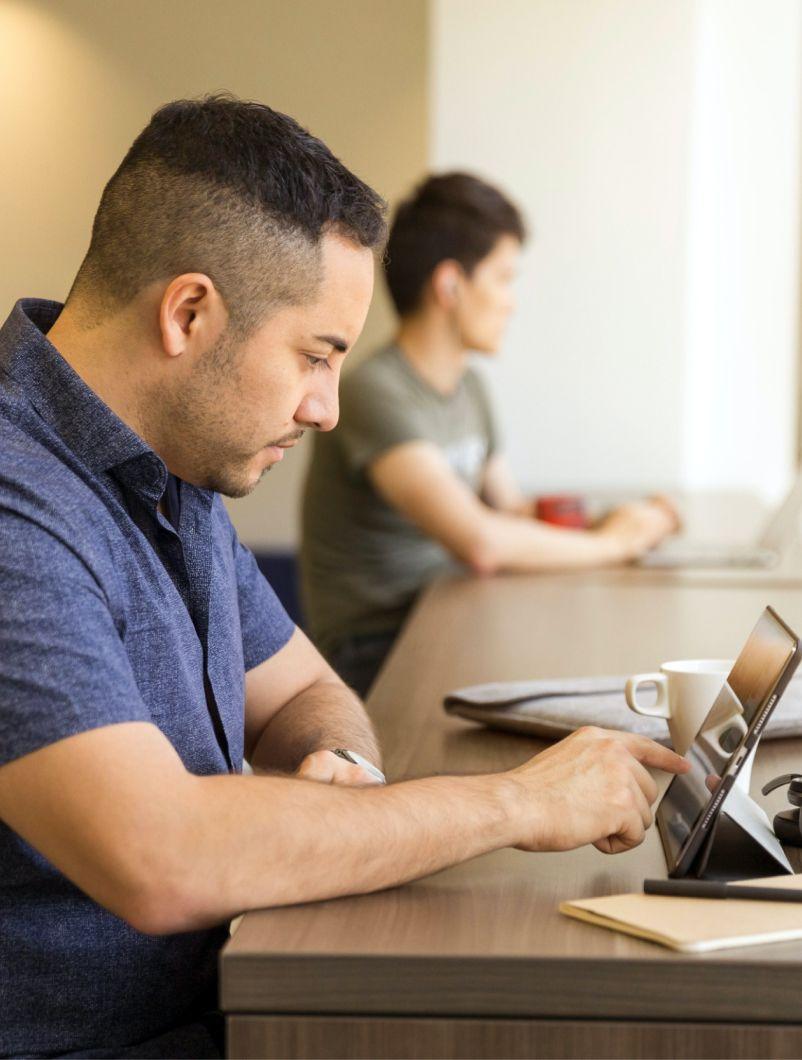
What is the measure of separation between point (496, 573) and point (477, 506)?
125mm

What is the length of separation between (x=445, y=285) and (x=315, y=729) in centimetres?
157

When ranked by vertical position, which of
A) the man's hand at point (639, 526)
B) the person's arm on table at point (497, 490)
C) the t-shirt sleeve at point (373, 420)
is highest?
the t-shirt sleeve at point (373, 420)

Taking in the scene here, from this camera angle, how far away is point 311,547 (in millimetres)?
2764

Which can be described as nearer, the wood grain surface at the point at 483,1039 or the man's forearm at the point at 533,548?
the wood grain surface at the point at 483,1039

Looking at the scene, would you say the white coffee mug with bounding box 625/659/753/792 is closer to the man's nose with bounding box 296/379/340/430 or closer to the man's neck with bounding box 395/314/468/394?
the man's nose with bounding box 296/379/340/430

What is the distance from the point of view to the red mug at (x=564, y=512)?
2.96 m

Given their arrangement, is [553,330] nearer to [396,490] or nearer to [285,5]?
[396,490]

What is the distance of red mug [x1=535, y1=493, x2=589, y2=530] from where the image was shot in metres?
2.96

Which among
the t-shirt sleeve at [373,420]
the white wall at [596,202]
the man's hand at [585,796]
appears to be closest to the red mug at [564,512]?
the t-shirt sleeve at [373,420]

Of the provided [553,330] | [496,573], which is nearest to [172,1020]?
[496,573]

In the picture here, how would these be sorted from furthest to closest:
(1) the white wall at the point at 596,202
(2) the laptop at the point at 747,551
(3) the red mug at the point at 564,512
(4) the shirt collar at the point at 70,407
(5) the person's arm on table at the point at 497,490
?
(1) the white wall at the point at 596,202, (5) the person's arm on table at the point at 497,490, (3) the red mug at the point at 564,512, (2) the laptop at the point at 747,551, (4) the shirt collar at the point at 70,407

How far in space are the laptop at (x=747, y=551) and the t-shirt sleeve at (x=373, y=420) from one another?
49cm

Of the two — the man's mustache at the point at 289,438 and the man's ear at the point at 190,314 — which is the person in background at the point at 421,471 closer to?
the man's mustache at the point at 289,438

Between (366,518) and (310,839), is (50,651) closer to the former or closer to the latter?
(310,839)
